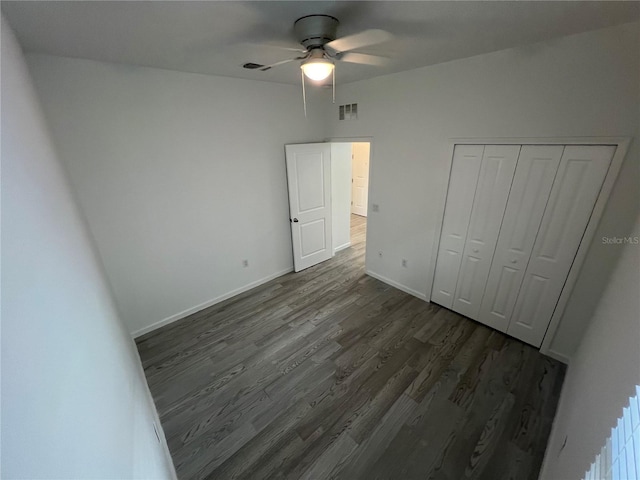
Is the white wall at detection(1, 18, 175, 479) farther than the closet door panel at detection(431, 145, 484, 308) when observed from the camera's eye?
No

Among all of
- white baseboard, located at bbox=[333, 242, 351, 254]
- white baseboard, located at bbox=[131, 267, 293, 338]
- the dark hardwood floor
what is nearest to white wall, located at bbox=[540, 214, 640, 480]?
the dark hardwood floor

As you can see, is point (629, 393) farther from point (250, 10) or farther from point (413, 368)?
point (250, 10)

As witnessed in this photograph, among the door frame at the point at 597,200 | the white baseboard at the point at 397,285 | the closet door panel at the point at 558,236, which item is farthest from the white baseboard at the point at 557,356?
the white baseboard at the point at 397,285

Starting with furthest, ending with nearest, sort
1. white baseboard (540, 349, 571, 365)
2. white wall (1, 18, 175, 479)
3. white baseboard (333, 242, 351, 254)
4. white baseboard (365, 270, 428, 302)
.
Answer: white baseboard (333, 242, 351, 254)
white baseboard (365, 270, 428, 302)
white baseboard (540, 349, 571, 365)
white wall (1, 18, 175, 479)

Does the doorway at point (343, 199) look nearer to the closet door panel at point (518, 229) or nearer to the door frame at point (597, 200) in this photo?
the door frame at point (597, 200)

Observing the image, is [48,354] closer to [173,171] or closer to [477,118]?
[173,171]

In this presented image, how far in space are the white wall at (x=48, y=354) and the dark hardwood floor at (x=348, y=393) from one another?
0.94 meters

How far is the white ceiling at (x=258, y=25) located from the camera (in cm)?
147

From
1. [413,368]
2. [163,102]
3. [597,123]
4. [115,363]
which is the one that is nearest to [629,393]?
[413,368]

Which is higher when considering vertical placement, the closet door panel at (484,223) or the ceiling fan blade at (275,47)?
the ceiling fan blade at (275,47)

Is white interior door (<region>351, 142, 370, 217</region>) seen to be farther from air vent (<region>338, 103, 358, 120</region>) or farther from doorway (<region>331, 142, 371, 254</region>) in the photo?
air vent (<region>338, 103, 358, 120</region>)

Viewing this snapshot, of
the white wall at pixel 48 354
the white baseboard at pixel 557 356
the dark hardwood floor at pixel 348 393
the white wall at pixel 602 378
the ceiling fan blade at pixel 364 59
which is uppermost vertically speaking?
the ceiling fan blade at pixel 364 59

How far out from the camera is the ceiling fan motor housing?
5.17 feet

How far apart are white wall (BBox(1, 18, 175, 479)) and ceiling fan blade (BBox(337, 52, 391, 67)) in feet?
7.28
